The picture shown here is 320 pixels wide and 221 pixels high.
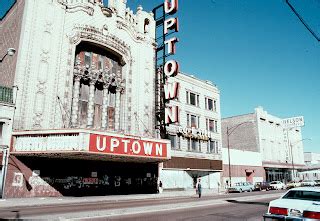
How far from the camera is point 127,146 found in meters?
26.9

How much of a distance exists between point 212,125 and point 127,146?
24.2 meters

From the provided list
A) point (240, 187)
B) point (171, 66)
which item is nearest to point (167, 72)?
point (171, 66)

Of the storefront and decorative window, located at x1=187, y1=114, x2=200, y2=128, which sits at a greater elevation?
decorative window, located at x1=187, y1=114, x2=200, y2=128

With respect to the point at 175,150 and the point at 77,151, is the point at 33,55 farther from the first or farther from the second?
the point at 175,150

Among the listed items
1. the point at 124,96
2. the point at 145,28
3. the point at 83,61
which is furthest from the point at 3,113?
the point at 145,28

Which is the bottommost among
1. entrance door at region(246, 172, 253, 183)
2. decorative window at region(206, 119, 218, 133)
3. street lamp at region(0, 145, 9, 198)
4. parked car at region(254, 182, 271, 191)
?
parked car at region(254, 182, 271, 191)

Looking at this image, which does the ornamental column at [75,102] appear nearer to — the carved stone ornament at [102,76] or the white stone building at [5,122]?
the carved stone ornament at [102,76]

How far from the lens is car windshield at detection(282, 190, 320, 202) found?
370 inches

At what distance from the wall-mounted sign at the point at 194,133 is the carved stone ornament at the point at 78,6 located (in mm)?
19870

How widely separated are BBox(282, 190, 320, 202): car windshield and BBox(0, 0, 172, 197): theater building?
17304 mm

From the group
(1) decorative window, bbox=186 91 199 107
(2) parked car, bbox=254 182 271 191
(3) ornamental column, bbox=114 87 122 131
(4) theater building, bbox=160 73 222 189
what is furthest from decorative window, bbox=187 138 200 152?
(3) ornamental column, bbox=114 87 122 131

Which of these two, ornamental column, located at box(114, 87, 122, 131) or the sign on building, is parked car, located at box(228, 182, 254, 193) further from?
the sign on building

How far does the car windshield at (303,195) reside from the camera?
9.41 meters

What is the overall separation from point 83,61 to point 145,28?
1162cm
